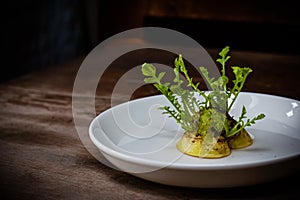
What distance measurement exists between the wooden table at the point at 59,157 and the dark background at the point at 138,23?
117cm

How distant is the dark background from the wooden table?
46.2 inches

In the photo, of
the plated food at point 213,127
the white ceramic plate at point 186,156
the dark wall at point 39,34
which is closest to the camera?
the white ceramic plate at point 186,156

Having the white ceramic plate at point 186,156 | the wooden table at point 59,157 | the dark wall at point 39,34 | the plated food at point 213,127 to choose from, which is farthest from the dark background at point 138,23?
the plated food at point 213,127

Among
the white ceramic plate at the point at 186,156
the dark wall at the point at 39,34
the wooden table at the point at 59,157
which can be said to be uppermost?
the white ceramic plate at the point at 186,156

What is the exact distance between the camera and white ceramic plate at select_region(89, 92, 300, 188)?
0.59 meters

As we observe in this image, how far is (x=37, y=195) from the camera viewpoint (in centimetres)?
65

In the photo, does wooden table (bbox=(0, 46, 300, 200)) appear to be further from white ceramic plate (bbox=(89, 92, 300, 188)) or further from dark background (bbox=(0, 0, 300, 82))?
dark background (bbox=(0, 0, 300, 82))

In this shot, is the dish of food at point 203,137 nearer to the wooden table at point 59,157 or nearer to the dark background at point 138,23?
the wooden table at point 59,157

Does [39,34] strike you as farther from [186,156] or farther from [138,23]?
[186,156]

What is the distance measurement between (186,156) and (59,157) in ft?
0.78

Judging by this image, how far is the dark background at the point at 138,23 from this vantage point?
8.36 feet

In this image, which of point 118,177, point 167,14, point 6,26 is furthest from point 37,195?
point 167,14

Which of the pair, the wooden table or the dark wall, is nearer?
the wooden table

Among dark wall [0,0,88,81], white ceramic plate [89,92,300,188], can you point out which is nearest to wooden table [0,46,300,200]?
white ceramic plate [89,92,300,188]
